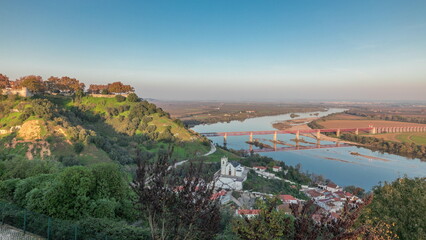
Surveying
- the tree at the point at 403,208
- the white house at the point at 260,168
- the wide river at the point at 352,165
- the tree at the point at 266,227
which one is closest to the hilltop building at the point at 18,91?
the white house at the point at 260,168

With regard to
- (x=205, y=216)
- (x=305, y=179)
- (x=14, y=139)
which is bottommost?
(x=305, y=179)

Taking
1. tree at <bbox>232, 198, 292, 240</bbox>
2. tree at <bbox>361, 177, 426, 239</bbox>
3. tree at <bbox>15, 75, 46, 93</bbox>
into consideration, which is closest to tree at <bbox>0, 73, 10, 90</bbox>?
tree at <bbox>15, 75, 46, 93</bbox>

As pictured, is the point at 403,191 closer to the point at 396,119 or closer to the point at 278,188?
the point at 278,188

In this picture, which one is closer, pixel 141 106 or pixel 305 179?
pixel 305 179

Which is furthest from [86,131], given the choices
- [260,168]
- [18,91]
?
[260,168]

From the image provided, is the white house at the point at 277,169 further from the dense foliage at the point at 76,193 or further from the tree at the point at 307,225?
the tree at the point at 307,225

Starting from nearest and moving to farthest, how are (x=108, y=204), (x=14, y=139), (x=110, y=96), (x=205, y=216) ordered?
(x=205, y=216) < (x=108, y=204) < (x=14, y=139) < (x=110, y=96)

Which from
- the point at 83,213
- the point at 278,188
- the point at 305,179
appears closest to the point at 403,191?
the point at 83,213
